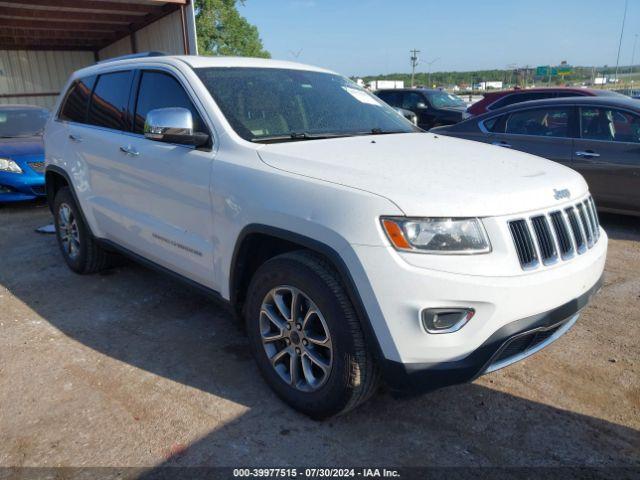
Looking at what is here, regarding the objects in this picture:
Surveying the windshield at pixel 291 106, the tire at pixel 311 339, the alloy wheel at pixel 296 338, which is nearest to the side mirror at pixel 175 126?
the windshield at pixel 291 106

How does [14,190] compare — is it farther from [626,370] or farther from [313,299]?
[626,370]

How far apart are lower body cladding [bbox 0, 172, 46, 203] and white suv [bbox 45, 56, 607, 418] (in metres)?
4.36

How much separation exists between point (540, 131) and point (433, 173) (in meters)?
4.70

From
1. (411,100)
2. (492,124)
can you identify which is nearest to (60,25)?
(411,100)

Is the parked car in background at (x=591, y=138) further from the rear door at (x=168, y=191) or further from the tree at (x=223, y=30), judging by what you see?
the tree at (x=223, y=30)

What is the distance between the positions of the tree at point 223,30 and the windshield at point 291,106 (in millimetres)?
41540

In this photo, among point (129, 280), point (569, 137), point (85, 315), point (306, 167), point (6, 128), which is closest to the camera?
point (306, 167)

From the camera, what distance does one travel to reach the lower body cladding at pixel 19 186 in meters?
7.52

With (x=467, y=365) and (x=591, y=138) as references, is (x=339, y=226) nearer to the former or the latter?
(x=467, y=365)

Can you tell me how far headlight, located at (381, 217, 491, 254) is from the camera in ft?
7.29

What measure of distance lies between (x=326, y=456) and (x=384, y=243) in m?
1.05

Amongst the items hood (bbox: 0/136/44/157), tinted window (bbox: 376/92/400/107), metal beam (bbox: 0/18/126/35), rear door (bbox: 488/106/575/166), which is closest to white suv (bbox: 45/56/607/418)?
rear door (bbox: 488/106/575/166)

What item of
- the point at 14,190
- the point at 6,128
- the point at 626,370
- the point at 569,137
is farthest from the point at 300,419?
the point at 6,128

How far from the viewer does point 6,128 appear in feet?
28.9
